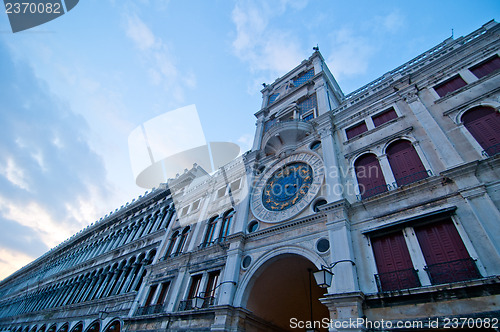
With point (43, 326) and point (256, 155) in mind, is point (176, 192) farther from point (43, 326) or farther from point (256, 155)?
point (43, 326)

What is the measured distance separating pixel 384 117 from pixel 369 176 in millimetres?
3822

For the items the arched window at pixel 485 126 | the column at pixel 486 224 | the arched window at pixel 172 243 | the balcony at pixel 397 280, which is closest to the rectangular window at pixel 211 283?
the arched window at pixel 172 243

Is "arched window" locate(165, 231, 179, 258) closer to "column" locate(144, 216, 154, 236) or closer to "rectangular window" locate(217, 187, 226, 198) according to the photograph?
"rectangular window" locate(217, 187, 226, 198)

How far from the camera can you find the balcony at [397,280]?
26.1ft

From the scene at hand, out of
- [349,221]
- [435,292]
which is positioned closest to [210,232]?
[349,221]

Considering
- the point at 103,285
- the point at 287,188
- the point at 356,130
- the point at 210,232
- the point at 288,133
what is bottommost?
the point at 103,285

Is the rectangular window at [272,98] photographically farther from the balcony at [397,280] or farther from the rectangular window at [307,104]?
the balcony at [397,280]

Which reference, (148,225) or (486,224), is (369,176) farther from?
(148,225)

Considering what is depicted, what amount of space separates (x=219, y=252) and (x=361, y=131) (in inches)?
426

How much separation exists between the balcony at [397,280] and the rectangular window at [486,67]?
944cm

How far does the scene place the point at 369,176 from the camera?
463 inches

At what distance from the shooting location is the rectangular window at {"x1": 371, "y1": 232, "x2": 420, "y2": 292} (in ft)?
26.6

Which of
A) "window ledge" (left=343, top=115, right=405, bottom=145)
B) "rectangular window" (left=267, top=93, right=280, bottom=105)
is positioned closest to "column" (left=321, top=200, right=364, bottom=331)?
"window ledge" (left=343, top=115, right=405, bottom=145)

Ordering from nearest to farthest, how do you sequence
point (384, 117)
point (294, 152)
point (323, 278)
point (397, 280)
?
point (397, 280) < point (323, 278) < point (384, 117) < point (294, 152)
